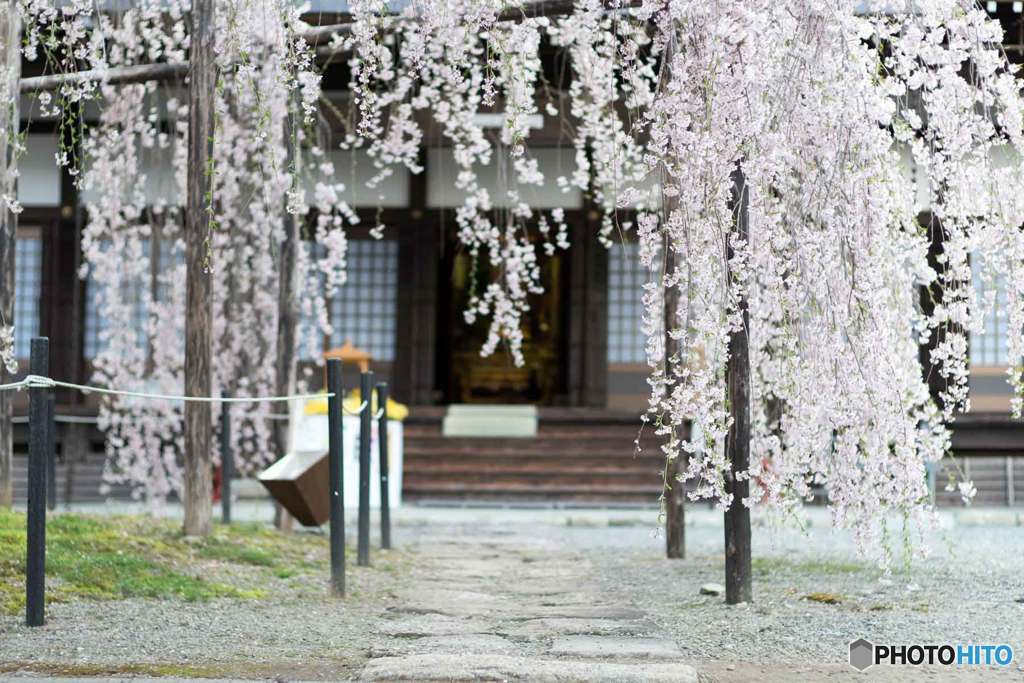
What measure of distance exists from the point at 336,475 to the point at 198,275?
2.23 m

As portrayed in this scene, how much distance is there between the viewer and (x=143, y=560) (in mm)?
7348

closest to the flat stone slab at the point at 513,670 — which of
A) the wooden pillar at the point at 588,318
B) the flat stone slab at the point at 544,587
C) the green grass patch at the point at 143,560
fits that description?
the green grass patch at the point at 143,560

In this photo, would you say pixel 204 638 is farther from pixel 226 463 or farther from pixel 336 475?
pixel 226 463

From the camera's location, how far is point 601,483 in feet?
49.8

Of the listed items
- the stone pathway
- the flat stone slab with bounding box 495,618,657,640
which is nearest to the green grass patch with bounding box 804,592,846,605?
the stone pathway

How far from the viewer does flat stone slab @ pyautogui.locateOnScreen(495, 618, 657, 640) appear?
18.1 ft

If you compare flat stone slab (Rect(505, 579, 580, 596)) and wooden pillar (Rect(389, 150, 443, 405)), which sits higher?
wooden pillar (Rect(389, 150, 443, 405))

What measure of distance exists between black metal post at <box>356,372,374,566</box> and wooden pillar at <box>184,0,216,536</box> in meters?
1.07

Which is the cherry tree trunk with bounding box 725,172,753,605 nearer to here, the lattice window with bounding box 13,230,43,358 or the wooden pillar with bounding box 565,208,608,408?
the wooden pillar with bounding box 565,208,608,408

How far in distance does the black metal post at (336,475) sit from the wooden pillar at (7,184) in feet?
8.46

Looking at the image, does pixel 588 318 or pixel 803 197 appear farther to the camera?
pixel 588 318

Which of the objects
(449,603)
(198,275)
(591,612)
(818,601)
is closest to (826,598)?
(818,601)

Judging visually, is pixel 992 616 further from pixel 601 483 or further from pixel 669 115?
pixel 601 483

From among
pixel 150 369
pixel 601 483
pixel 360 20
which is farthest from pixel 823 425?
pixel 150 369
